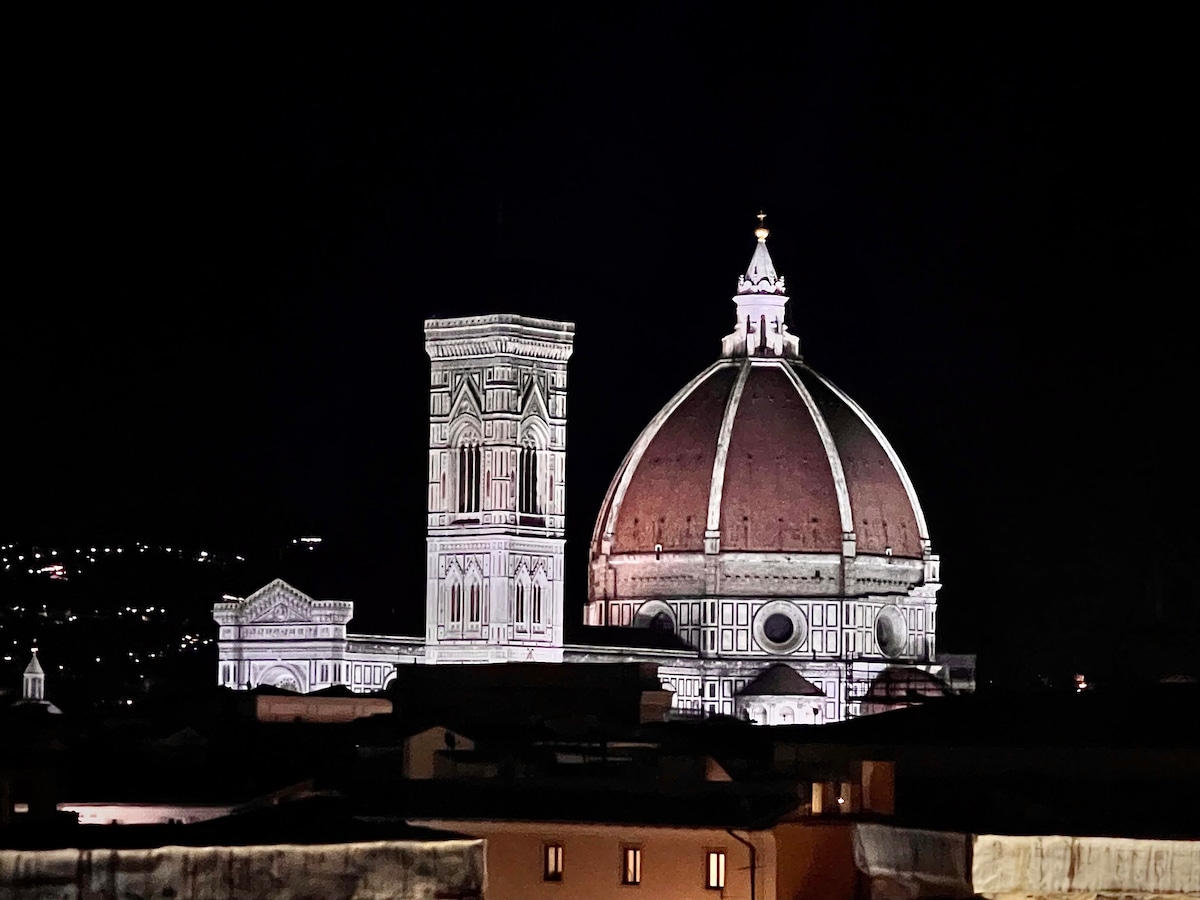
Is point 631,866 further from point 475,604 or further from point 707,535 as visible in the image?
point 707,535

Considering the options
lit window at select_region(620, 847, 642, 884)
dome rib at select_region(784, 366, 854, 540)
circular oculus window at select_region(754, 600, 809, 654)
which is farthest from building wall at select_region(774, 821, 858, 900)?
circular oculus window at select_region(754, 600, 809, 654)

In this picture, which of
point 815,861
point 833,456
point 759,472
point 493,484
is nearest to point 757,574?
point 759,472

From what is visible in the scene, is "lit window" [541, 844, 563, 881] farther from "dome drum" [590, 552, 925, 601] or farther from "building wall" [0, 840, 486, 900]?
"dome drum" [590, 552, 925, 601]

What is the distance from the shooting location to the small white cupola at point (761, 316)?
122m

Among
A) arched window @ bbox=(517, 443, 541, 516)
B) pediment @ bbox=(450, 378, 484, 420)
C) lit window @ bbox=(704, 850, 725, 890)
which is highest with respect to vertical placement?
pediment @ bbox=(450, 378, 484, 420)

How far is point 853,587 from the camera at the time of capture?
121m

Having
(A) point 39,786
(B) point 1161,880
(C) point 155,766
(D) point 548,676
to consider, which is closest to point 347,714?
(D) point 548,676

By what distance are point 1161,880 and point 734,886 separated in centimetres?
1605

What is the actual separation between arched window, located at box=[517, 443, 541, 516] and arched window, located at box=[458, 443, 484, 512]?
1350mm

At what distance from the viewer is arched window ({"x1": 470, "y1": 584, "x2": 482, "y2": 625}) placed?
109250mm

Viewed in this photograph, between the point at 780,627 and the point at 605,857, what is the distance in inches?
3753

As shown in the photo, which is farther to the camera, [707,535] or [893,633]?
[893,633]

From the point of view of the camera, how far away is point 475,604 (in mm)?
109375

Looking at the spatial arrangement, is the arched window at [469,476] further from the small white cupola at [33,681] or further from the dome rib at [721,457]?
the small white cupola at [33,681]
